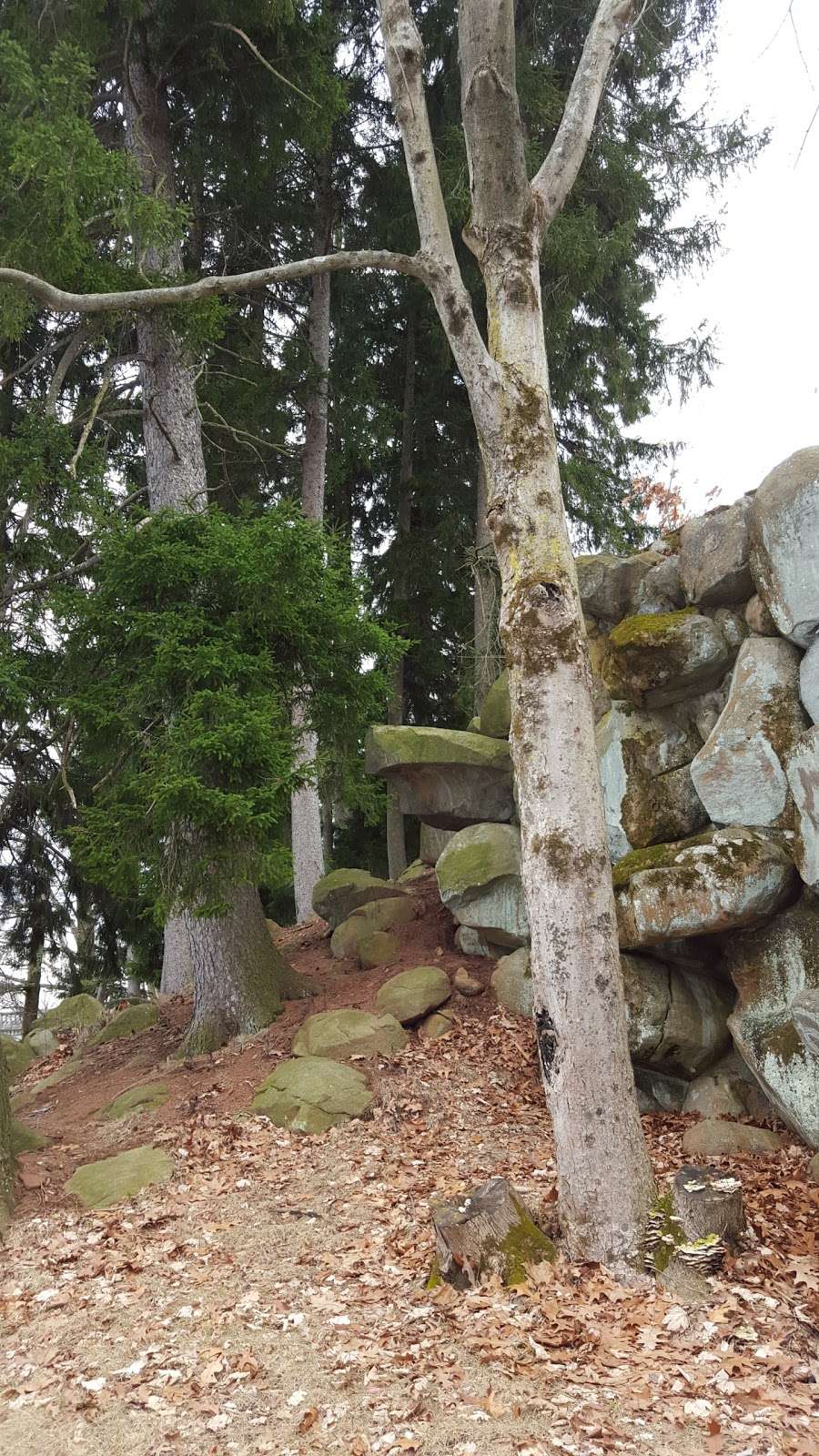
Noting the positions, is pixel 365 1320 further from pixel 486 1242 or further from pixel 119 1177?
pixel 119 1177

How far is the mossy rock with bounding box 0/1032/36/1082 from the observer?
10.2 m

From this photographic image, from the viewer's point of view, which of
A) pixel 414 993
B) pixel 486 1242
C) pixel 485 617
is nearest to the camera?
pixel 486 1242

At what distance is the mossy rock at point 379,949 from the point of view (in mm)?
9570

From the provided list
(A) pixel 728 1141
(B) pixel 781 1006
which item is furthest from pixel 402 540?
(A) pixel 728 1141

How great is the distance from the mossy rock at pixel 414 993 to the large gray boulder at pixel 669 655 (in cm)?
307

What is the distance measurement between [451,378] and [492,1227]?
1355 cm

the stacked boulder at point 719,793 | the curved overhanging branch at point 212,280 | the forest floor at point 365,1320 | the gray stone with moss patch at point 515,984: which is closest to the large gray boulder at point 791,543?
the stacked boulder at point 719,793

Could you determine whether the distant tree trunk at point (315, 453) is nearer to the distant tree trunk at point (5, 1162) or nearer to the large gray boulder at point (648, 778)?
the large gray boulder at point (648, 778)

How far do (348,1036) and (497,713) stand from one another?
3579 millimetres

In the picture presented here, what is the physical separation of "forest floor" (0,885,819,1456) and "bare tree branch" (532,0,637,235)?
5.87 m

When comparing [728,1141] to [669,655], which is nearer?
[728,1141]

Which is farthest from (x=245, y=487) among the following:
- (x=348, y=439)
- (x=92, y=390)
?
(x=92, y=390)

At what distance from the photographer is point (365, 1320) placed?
172 inches

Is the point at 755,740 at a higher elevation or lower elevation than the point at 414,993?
higher
